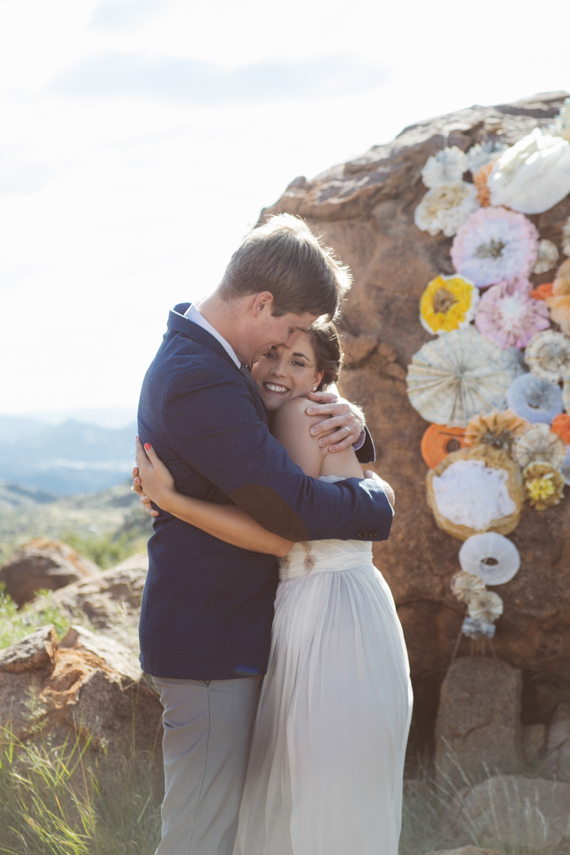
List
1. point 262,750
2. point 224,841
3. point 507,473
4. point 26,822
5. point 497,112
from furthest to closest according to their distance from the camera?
point 497,112 < point 507,473 < point 26,822 < point 262,750 < point 224,841

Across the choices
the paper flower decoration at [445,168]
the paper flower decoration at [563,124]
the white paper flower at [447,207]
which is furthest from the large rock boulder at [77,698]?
the paper flower decoration at [563,124]

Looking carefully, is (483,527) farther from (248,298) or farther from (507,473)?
(248,298)

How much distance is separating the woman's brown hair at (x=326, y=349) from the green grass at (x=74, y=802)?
1.94 metres

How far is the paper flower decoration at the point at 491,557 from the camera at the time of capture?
13.4ft

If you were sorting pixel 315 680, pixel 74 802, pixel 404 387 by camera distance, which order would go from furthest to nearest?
pixel 404 387 < pixel 74 802 < pixel 315 680

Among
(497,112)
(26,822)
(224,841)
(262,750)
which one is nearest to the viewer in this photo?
(224,841)

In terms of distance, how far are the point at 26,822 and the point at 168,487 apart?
181 cm

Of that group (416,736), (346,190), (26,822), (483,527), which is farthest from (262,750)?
(346,190)

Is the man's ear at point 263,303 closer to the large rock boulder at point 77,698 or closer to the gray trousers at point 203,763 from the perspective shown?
the gray trousers at point 203,763

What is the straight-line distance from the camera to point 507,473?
13.5 ft

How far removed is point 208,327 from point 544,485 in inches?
97.7

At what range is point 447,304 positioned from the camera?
4301 mm

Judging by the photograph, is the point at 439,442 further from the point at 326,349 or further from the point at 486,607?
the point at 326,349

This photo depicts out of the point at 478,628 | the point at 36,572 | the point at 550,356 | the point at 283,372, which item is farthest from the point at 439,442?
the point at 36,572
